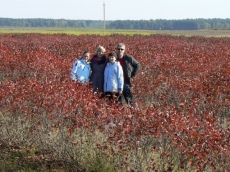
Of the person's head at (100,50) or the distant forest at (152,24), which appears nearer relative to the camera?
the person's head at (100,50)

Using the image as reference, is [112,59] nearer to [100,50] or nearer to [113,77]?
[100,50]

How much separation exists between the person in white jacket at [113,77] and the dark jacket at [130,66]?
1.02ft

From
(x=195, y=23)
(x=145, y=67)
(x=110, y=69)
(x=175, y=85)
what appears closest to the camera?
(x=110, y=69)

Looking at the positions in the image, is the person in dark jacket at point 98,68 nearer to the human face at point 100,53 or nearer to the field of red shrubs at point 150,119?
the human face at point 100,53

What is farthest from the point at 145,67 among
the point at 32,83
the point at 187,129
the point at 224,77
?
the point at 187,129

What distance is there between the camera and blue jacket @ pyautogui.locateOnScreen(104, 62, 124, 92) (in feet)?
25.5

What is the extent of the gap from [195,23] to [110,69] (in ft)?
495

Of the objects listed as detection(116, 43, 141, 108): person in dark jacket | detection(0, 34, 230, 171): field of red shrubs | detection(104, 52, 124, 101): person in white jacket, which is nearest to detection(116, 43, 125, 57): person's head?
detection(116, 43, 141, 108): person in dark jacket

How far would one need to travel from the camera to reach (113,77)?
7.85 m

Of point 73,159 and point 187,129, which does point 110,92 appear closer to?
point 73,159

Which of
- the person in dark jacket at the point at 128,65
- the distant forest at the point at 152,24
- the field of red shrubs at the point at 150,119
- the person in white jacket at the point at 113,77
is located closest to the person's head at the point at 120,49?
the person in dark jacket at the point at 128,65

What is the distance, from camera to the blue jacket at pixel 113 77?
7.77m

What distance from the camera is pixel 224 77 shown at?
341 inches

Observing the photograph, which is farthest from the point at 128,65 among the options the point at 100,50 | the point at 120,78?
the point at 100,50
